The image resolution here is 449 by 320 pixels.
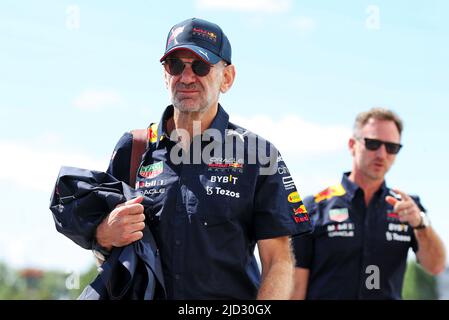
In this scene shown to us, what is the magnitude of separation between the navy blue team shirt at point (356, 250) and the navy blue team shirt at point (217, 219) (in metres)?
2.68

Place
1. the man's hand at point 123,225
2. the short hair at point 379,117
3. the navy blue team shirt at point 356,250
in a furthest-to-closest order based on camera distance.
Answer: the short hair at point 379,117, the navy blue team shirt at point 356,250, the man's hand at point 123,225

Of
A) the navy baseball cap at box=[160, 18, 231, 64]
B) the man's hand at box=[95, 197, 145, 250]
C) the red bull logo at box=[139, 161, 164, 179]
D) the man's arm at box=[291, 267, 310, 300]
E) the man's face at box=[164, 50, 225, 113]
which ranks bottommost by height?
the man's arm at box=[291, 267, 310, 300]

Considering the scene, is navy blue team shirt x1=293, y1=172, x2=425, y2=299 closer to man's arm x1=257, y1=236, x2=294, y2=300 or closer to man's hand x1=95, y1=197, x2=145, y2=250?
man's arm x1=257, y1=236, x2=294, y2=300

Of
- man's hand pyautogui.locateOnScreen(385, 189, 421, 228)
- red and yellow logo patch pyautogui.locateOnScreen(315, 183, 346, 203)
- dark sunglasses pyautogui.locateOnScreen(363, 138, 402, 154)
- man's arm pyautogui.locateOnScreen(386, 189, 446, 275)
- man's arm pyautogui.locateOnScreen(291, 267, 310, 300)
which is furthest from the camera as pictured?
red and yellow logo patch pyautogui.locateOnScreen(315, 183, 346, 203)

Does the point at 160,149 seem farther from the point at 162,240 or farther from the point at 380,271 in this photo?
the point at 380,271

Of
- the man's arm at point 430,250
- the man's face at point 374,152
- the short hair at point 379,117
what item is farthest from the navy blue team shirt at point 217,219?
the short hair at point 379,117

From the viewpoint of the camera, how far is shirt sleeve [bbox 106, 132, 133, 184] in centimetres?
475

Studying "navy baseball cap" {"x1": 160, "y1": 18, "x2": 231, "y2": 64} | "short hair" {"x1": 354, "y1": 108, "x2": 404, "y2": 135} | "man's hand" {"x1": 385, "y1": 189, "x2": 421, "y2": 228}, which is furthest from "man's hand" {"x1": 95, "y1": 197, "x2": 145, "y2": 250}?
"short hair" {"x1": 354, "y1": 108, "x2": 404, "y2": 135}

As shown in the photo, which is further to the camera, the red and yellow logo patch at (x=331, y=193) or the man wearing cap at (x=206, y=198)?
the red and yellow logo patch at (x=331, y=193)

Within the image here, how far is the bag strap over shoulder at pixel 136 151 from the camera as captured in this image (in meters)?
4.70

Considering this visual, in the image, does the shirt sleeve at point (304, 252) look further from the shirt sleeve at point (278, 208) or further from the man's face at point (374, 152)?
the shirt sleeve at point (278, 208)

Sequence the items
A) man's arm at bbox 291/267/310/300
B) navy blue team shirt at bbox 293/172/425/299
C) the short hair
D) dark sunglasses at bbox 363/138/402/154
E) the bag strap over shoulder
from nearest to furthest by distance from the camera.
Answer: the bag strap over shoulder
navy blue team shirt at bbox 293/172/425/299
man's arm at bbox 291/267/310/300
dark sunglasses at bbox 363/138/402/154
the short hair

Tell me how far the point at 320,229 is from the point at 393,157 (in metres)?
0.96
